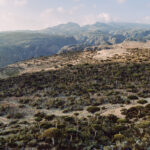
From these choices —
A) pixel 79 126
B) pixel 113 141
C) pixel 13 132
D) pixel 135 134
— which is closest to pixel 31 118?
pixel 13 132

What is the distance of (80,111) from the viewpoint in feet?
82.2

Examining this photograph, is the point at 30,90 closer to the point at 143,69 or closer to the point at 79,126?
the point at 79,126

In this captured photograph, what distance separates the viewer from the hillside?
Answer: 1443cm

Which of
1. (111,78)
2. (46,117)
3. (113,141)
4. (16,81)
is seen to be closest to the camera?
(113,141)

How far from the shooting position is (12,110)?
2712 cm

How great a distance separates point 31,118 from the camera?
76.9 feet

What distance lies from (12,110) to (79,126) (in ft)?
51.2

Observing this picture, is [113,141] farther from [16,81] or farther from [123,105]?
[16,81]

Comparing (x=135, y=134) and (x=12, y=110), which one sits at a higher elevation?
(x=135, y=134)

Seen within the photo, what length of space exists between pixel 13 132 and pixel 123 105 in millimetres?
18614

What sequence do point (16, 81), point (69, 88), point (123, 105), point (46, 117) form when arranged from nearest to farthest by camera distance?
point (46, 117), point (123, 105), point (69, 88), point (16, 81)

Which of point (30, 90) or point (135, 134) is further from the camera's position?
point (30, 90)

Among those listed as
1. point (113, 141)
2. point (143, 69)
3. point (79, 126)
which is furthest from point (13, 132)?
point (143, 69)

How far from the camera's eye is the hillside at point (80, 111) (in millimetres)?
14430
